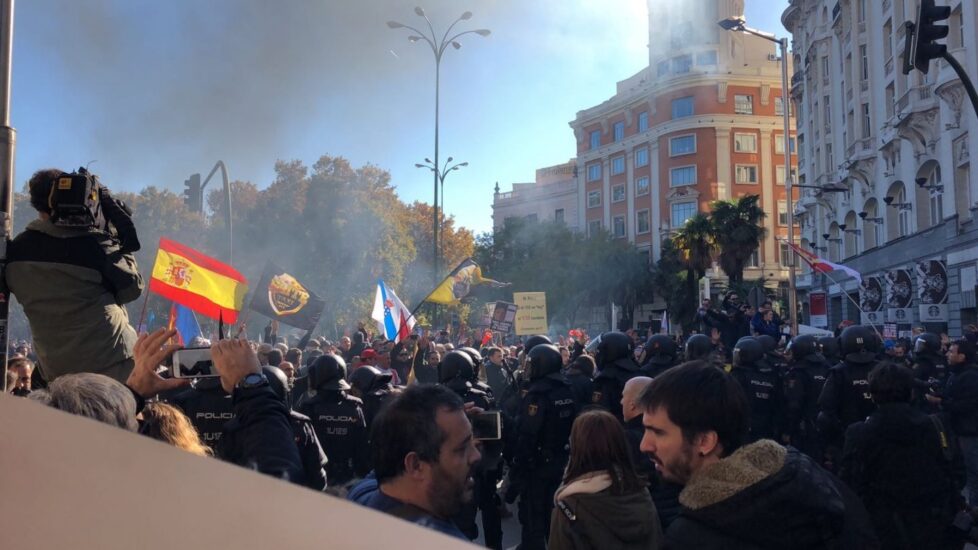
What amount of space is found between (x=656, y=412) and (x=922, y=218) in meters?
24.5

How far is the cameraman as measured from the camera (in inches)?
102

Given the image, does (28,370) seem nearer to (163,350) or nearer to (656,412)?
(163,350)

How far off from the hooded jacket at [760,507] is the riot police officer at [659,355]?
19.7 ft

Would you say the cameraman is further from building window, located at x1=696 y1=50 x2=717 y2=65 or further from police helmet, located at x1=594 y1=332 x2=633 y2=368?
building window, located at x1=696 y1=50 x2=717 y2=65

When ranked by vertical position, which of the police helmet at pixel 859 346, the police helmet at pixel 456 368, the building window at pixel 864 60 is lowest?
the police helmet at pixel 456 368

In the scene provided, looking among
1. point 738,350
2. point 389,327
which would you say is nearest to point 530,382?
point 738,350

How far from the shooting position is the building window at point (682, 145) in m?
19.1

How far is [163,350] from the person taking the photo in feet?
8.06

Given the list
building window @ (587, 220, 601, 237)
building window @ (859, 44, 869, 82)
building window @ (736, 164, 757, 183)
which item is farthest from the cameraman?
building window @ (587, 220, 601, 237)

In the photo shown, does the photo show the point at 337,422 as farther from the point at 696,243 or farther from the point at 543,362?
the point at 696,243

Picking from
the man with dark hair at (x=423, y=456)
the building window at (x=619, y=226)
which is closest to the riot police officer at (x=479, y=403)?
the man with dark hair at (x=423, y=456)

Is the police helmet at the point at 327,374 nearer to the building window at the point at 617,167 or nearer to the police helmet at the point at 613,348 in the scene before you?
the police helmet at the point at 613,348

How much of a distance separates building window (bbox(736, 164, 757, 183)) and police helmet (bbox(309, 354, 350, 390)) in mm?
26042

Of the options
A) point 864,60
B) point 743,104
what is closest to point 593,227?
point 864,60
